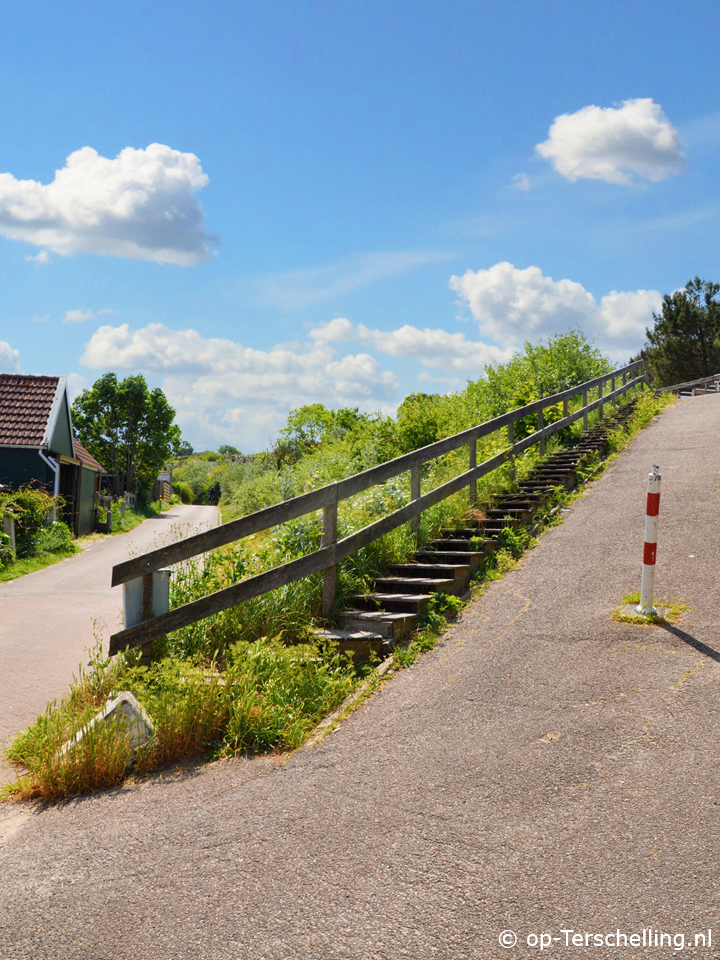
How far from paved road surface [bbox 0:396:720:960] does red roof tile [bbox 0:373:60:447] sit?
23161mm

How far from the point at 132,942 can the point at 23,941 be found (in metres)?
0.54

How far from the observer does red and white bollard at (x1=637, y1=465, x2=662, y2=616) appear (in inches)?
256

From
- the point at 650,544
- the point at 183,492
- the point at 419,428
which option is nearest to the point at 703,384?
the point at 419,428

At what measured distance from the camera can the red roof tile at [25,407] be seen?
2589 cm

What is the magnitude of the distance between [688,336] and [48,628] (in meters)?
54.6

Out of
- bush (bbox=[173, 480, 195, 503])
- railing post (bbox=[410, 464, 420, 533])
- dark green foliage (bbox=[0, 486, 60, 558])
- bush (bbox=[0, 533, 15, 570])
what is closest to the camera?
railing post (bbox=[410, 464, 420, 533])

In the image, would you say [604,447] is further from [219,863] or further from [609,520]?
[219,863]

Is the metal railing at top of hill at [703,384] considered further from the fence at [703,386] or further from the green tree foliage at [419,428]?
the green tree foliage at [419,428]

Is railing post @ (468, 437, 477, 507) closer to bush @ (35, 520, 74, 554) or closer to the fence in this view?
bush @ (35, 520, 74, 554)

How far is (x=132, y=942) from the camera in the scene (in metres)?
3.26

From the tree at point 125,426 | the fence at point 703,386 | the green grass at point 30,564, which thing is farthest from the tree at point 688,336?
the green grass at point 30,564

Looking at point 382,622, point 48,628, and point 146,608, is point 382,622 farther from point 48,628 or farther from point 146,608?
point 48,628

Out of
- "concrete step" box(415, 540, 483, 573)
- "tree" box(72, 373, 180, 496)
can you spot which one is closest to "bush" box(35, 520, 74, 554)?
"concrete step" box(415, 540, 483, 573)

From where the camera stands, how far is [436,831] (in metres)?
3.88
